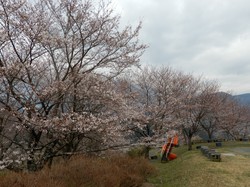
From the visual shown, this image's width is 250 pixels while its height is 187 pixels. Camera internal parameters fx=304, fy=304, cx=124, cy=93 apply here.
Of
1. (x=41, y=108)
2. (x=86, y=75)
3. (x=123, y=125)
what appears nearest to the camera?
(x=41, y=108)

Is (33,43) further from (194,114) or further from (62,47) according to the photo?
(194,114)

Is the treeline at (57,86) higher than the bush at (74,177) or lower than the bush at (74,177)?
higher

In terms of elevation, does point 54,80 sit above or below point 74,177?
above

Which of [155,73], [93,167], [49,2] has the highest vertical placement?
[155,73]

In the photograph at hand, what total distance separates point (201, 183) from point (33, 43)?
833 centimetres

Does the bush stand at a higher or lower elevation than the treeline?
lower

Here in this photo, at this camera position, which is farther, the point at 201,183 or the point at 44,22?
the point at 201,183

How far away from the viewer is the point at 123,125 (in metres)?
12.4

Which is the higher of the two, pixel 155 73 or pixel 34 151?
pixel 155 73

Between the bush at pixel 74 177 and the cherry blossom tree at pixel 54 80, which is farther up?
the cherry blossom tree at pixel 54 80

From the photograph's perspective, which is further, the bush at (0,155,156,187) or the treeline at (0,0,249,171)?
the treeline at (0,0,249,171)

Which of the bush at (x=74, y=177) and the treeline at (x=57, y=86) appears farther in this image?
the treeline at (x=57, y=86)

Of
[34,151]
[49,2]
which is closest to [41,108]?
[34,151]

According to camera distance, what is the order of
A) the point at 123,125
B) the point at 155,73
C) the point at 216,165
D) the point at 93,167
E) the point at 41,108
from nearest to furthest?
the point at 93,167 < the point at 41,108 < the point at 123,125 < the point at 216,165 < the point at 155,73
